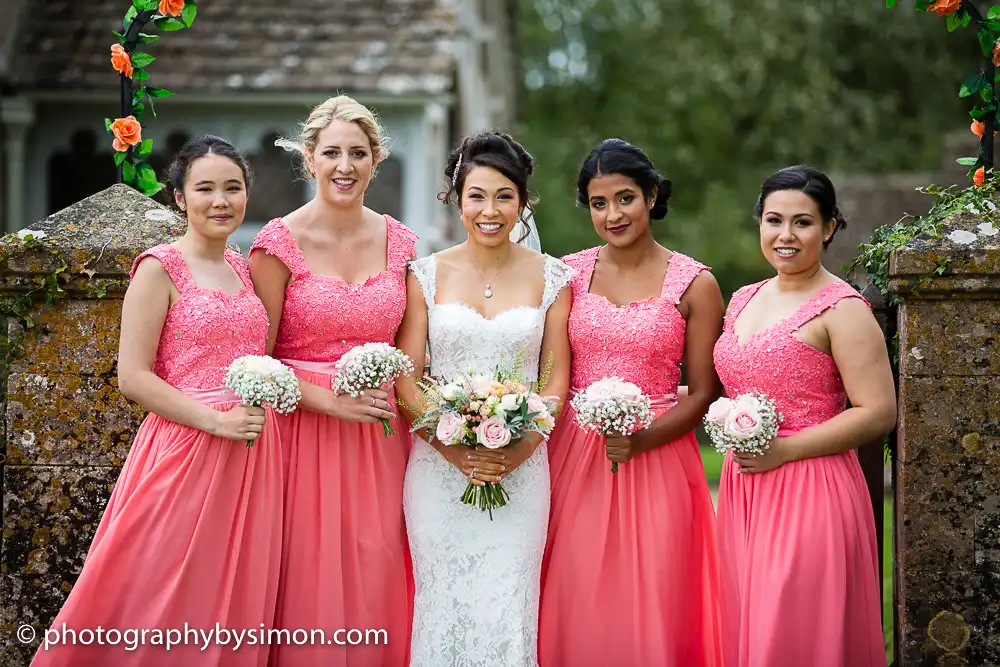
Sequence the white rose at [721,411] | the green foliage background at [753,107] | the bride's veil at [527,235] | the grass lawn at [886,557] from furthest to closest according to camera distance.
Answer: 1. the green foliage background at [753,107]
2. the grass lawn at [886,557]
3. the bride's veil at [527,235]
4. the white rose at [721,411]

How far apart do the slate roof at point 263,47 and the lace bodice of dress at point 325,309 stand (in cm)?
750

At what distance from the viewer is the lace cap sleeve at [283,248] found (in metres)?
5.09

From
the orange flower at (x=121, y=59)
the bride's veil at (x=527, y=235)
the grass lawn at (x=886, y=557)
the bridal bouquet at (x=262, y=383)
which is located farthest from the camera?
the grass lawn at (x=886, y=557)

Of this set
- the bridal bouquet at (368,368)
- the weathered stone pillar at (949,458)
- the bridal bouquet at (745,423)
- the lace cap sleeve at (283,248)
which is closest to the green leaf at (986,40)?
the weathered stone pillar at (949,458)

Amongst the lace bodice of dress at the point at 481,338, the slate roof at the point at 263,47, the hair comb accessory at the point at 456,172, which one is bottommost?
the lace bodice of dress at the point at 481,338

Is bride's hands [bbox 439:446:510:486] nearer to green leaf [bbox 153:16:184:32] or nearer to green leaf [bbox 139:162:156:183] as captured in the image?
green leaf [bbox 139:162:156:183]

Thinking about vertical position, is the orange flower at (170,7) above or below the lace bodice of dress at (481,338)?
above

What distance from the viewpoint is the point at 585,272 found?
17.6 feet

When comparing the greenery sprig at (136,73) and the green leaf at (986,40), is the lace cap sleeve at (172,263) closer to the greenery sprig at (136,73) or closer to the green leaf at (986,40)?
the greenery sprig at (136,73)

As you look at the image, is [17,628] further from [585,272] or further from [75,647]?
[585,272]

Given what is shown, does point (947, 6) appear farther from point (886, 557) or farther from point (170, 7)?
point (886, 557)

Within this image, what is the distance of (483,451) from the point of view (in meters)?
4.93

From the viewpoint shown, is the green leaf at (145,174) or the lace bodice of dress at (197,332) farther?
the green leaf at (145,174)

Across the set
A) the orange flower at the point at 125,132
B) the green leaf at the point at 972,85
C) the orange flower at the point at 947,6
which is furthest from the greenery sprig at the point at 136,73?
the green leaf at the point at 972,85
